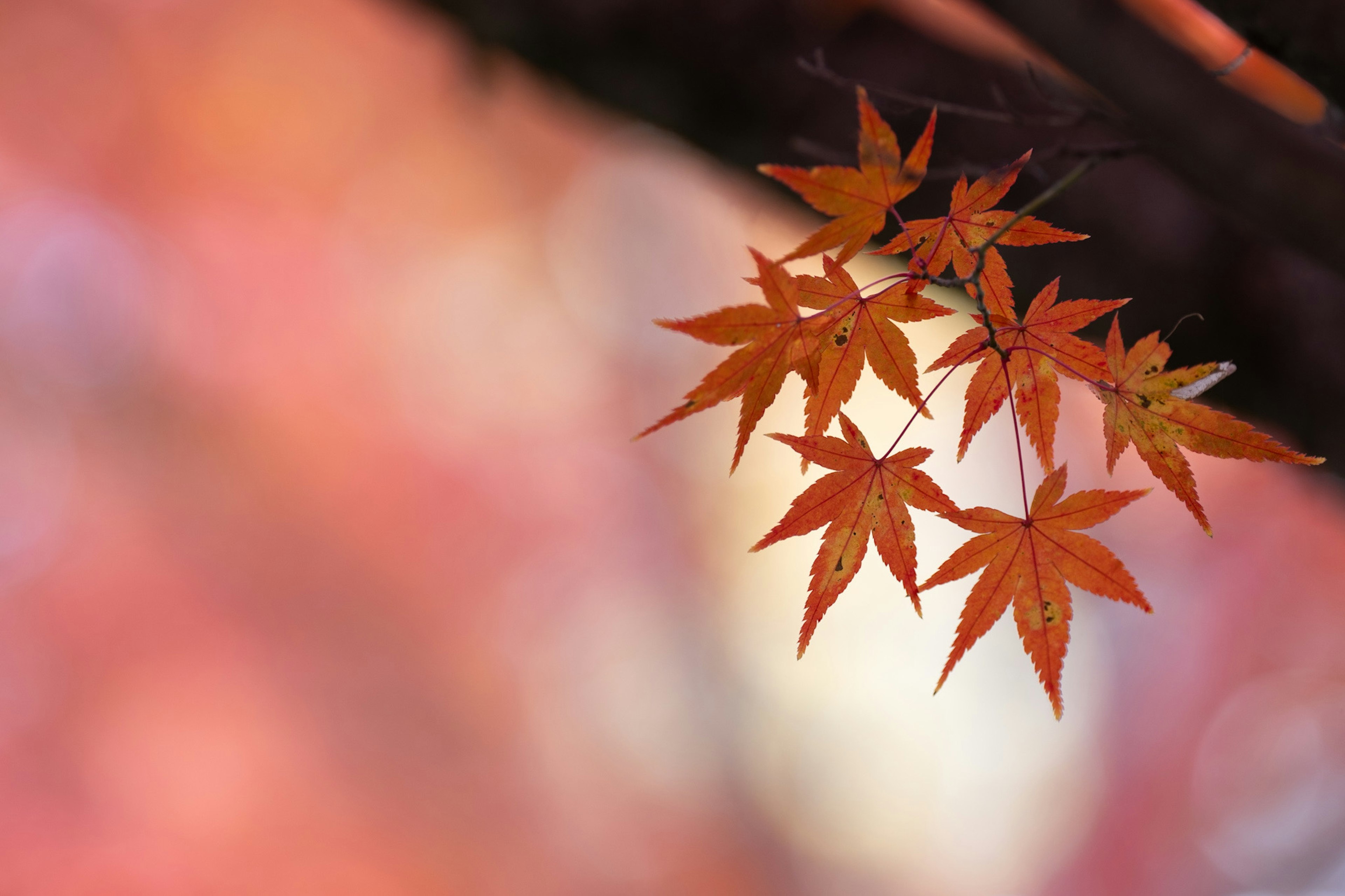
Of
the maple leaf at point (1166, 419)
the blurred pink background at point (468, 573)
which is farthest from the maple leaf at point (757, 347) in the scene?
the blurred pink background at point (468, 573)

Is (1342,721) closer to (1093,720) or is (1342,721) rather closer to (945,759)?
(1093,720)

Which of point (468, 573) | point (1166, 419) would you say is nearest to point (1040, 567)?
point (1166, 419)

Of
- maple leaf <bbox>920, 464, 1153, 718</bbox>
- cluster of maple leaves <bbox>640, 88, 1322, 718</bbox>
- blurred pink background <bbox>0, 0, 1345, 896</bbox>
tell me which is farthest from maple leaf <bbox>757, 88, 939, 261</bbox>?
blurred pink background <bbox>0, 0, 1345, 896</bbox>

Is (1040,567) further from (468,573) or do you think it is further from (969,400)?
(468,573)

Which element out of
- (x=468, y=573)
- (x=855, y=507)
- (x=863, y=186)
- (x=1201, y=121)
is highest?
(x=1201, y=121)

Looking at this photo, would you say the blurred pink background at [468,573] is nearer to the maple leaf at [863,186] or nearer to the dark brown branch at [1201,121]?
the dark brown branch at [1201,121]

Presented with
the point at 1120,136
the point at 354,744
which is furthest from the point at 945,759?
the point at 1120,136
